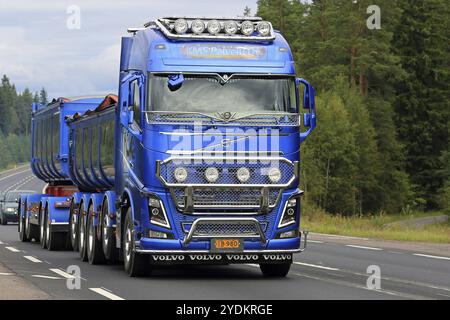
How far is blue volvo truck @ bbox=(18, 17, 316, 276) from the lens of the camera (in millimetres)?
17016

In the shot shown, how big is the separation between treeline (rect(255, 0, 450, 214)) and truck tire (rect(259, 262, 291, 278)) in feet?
184

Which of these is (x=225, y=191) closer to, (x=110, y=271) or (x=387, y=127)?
(x=110, y=271)

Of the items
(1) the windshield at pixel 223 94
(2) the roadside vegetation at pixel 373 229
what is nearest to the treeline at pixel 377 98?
(2) the roadside vegetation at pixel 373 229

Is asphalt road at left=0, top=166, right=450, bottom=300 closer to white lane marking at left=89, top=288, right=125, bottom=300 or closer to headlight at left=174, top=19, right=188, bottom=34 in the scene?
white lane marking at left=89, top=288, right=125, bottom=300

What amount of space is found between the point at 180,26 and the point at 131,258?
361 centimetres

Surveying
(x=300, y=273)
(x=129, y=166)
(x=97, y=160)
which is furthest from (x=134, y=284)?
(x=97, y=160)

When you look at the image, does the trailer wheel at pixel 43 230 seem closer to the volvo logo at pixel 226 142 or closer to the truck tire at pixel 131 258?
the truck tire at pixel 131 258

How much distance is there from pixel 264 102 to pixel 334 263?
5.31 meters

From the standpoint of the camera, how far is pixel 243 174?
17.1m

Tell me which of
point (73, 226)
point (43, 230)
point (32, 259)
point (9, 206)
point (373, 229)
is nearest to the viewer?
point (32, 259)

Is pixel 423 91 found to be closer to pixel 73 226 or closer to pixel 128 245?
pixel 73 226

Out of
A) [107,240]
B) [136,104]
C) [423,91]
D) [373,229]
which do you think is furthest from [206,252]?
[423,91]

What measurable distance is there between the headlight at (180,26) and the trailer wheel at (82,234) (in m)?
6.08

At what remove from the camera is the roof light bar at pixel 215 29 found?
17672 mm
